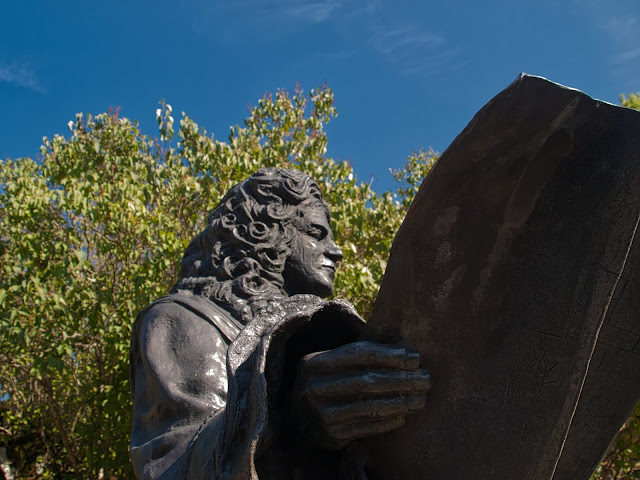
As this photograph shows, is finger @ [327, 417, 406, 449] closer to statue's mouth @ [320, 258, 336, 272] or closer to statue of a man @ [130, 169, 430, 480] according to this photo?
statue of a man @ [130, 169, 430, 480]

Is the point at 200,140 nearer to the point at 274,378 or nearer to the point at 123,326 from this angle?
the point at 123,326

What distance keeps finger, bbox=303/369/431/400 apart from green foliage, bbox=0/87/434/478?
602cm

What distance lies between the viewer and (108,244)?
26.0 feet

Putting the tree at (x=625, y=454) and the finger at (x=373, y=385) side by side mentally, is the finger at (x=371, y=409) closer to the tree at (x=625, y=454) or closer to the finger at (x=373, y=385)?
the finger at (x=373, y=385)

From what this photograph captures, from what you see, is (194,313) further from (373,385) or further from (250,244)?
(373,385)

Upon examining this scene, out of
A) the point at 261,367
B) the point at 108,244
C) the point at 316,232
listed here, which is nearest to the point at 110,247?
the point at 108,244

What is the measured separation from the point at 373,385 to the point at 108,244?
677 cm

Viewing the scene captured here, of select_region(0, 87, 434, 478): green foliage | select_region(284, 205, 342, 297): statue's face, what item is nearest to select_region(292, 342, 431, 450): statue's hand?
select_region(284, 205, 342, 297): statue's face

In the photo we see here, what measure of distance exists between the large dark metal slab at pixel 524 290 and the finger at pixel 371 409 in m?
0.07

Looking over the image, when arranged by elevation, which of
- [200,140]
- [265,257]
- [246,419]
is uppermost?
[200,140]

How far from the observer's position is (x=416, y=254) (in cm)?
178

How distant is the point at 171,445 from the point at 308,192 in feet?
→ 5.17

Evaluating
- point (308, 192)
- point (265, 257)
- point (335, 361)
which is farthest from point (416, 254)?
point (308, 192)

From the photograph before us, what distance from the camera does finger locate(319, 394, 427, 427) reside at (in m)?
1.72
